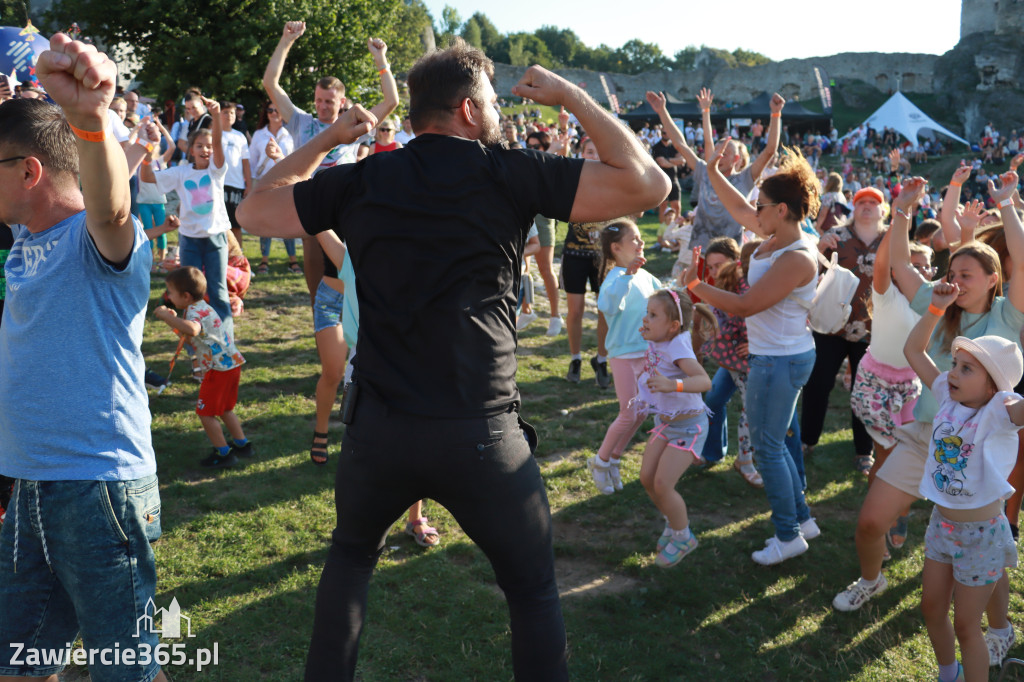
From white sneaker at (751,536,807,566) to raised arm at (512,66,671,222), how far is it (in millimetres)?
2732

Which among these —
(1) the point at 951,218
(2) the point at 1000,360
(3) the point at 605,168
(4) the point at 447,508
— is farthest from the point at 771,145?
(4) the point at 447,508

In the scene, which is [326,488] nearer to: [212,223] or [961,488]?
[212,223]

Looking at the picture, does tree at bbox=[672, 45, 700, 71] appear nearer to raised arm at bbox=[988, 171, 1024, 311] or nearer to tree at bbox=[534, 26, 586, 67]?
tree at bbox=[534, 26, 586, 67]

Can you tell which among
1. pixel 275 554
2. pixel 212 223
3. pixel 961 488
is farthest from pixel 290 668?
pixel 212 223

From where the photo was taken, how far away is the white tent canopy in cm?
3822

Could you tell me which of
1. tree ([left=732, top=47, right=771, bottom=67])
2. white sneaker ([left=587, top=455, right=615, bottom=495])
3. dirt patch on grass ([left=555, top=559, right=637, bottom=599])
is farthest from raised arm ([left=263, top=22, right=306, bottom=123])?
tree ([left=732, top=47, right=771, bottom=67])

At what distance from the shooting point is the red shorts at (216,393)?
5105 millimetres

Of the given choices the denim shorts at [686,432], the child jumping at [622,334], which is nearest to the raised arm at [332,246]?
the child jumping at [622,334]

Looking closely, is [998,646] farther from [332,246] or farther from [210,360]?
[210,360]

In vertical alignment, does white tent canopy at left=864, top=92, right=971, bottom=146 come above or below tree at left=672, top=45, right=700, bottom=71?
below

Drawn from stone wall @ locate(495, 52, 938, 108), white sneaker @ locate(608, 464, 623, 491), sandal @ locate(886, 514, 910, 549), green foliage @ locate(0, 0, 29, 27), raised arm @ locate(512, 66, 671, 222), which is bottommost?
sandal @ locate(886, 514, 910, 549)

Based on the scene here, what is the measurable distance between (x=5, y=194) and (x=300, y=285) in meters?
7.75

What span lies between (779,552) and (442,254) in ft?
9.98

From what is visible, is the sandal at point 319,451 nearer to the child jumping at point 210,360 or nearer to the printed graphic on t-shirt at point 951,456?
the child jumping at point 210,360
